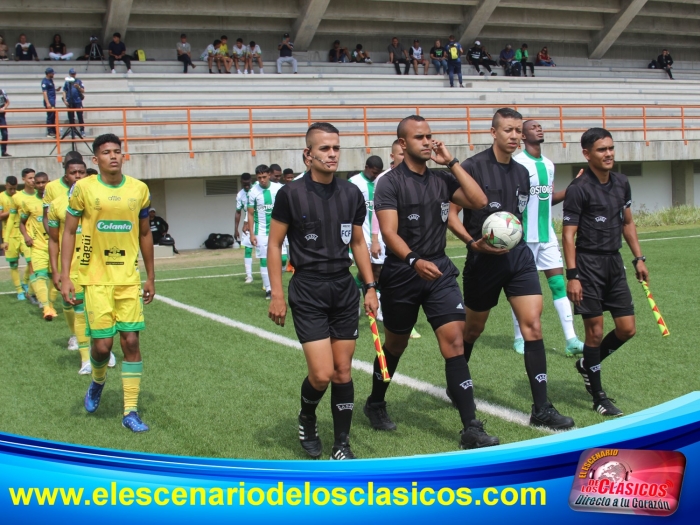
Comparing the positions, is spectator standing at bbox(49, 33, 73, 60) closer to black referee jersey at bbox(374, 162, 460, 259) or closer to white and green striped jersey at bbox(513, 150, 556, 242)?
white and green striped jersey at bbox(513, 150, 556, 242)

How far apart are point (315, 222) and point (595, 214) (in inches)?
98.9

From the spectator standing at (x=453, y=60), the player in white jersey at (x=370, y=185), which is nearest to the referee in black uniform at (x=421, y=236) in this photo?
the player in white jersey at (x=370, y=185)

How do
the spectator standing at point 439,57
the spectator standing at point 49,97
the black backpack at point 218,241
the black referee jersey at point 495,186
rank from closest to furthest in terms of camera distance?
the black referee jersey at point 495,186, the spectator standing at point 49,97, the black backpack at point 218,241, the spectator standing at point 439,57

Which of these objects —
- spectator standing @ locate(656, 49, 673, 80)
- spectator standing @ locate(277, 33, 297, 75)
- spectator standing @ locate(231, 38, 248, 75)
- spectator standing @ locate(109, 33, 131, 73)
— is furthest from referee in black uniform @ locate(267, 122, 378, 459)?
spectator standing @ locate(656, 49, 673, 80)

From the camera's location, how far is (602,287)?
6.45m

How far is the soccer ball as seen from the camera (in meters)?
5.89

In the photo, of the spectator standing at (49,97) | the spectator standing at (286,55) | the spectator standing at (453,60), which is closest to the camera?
the spectator standing at (49,97)

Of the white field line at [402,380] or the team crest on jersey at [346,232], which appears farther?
the white field line at [402,380]

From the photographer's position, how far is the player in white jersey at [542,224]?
27.3ft

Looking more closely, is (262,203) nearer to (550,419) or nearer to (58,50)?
(550,419)

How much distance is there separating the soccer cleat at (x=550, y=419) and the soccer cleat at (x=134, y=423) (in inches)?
119

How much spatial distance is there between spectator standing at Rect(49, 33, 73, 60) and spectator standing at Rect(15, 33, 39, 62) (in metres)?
0.74

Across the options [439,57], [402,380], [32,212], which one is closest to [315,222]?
[402,380]

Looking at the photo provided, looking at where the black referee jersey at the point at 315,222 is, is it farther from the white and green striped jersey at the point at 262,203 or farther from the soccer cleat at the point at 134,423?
the white and green striped jersey at the point at 262,203
